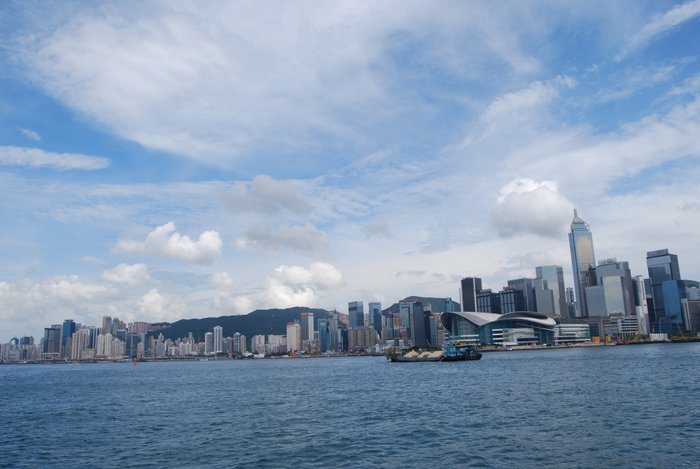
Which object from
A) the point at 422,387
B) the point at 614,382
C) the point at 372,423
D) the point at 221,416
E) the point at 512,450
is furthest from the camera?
the point at 422,387

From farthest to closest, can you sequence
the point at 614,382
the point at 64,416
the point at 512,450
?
the point at 614,382
the point at 64,416
the point at 512,450

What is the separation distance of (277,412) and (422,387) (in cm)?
2993

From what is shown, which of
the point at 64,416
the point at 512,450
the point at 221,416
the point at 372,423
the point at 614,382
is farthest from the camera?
the point at 614,382

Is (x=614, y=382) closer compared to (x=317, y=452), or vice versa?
(x=317, y=452)

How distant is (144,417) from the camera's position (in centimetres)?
5434

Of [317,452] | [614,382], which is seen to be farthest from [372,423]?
[614,382]

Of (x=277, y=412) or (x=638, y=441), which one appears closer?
(x=638, y=441)

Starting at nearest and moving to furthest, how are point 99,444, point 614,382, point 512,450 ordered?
point 512,450, point 99,444, point 614,382

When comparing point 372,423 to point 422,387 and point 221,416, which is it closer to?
point 221,416

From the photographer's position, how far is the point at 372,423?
4466 cm

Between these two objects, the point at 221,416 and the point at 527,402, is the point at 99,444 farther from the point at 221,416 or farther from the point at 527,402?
the point at 527,402

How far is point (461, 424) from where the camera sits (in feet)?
140

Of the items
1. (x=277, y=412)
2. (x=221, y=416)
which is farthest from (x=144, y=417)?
(x=277, y=412)

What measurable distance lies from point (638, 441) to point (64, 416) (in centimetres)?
5579
